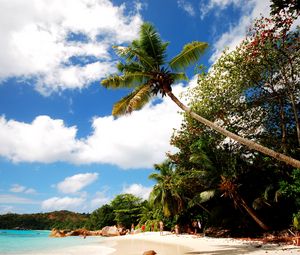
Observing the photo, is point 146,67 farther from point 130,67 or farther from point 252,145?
point 252,145

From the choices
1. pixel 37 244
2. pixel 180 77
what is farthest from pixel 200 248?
pixel 37 244

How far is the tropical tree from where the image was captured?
27.7 m

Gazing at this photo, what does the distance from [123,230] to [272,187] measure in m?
31.2

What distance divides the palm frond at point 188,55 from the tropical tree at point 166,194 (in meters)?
13.1

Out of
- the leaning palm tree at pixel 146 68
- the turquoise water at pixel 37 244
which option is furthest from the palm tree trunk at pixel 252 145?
the turquoise water at pixel 37 244

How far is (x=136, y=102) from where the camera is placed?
1387 cm

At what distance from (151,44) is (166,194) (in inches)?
671

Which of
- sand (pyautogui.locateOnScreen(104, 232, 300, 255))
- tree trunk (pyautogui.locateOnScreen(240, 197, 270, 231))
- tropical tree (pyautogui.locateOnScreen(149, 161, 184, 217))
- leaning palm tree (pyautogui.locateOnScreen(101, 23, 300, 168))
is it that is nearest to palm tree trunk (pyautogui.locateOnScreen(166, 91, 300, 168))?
leaning palm tree (pyautogui.locateOnScreen(101, 23, 300, 168))

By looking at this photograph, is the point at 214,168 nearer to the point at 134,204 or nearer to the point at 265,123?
the point at 265,123

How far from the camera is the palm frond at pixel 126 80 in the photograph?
47.3 ft

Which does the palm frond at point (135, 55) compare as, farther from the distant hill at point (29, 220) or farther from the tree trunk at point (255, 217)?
the distant hill at point (29, 220)

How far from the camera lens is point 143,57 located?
14.2m

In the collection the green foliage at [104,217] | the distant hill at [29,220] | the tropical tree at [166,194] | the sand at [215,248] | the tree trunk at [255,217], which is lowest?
the sand at [215,248]

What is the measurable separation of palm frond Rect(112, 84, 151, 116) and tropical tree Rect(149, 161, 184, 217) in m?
12.4
